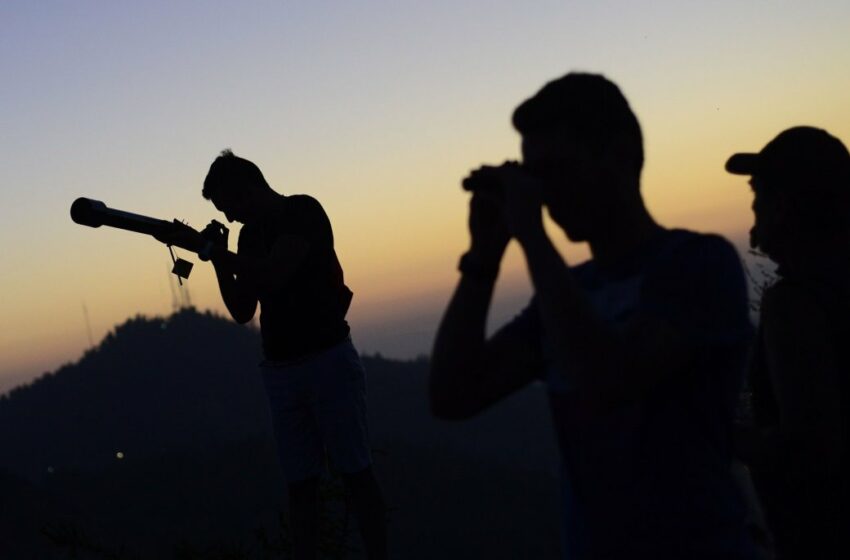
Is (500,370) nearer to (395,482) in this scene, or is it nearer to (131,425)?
(395,482)

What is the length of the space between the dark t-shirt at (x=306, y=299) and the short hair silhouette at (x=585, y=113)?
2817 mm

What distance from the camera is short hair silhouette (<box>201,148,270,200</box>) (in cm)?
494

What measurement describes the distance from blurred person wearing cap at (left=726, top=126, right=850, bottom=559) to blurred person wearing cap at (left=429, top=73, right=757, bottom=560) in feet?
0.83

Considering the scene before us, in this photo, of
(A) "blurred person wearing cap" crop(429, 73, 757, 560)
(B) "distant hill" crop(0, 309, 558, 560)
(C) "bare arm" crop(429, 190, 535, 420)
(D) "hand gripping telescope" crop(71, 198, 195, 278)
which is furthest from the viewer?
(B) "distant hill" crop(0, 309, 558, 560)

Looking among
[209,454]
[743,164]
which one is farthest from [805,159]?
[209,454]

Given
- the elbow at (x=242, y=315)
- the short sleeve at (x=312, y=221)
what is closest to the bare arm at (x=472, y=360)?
the short sleeve at (x=312, y=221)

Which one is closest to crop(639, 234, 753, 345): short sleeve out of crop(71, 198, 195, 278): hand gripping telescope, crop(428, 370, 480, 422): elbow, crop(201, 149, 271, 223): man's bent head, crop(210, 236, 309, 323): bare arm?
crop(428, 370, 480, 422): elbow

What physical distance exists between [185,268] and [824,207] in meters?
3.64

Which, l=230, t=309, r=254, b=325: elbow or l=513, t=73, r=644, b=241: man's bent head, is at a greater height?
l=230, t=309, r=254, b=325: elbow

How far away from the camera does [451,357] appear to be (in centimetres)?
217

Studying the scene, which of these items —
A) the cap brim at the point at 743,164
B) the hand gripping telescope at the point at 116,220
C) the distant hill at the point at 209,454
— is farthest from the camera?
the distant hill at the point at 209,454

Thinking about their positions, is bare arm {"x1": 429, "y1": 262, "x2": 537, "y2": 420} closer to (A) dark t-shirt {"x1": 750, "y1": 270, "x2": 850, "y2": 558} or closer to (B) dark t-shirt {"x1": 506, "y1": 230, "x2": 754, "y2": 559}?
(B) dark t-shirt {"x1": 506, "y1": 230, "x2": 754, "y2": 559}

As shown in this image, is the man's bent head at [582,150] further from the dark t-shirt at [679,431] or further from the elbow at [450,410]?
the elbow at [450,410]

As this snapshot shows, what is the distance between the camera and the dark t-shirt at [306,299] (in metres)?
4.75
